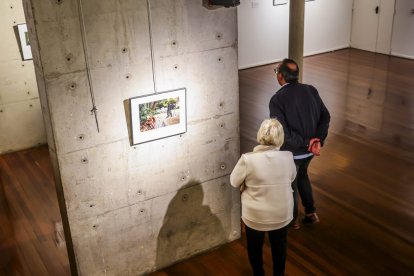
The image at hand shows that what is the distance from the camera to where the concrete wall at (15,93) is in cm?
706

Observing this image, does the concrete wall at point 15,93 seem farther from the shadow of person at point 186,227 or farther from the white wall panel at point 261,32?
the white wall panel at point 261,32

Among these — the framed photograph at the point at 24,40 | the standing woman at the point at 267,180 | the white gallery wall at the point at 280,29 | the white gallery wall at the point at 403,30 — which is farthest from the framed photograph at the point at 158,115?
the white gallery wall at the point at 403,30

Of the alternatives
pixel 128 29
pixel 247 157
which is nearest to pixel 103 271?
pixel 247 157

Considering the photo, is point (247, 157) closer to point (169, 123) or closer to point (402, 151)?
point (169, 123)

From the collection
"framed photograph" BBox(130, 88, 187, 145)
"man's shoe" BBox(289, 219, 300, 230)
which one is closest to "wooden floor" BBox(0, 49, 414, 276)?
"man's shoe" BBox(289, 219, 300, 230)

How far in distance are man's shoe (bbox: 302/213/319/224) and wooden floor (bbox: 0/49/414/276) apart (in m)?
0.09

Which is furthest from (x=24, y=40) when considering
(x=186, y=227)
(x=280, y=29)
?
(x=280, y=29)

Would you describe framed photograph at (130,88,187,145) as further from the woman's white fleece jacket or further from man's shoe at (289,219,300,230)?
man's shoe at (289,219,300,230)

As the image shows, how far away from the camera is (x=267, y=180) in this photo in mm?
3498

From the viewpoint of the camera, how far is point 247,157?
3506 mm

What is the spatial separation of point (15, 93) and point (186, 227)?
4253mm

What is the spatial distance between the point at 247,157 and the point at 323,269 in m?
1.67

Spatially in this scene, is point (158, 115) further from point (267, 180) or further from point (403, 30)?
point (403, 30)

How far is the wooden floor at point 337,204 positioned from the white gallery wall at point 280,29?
2853mm
